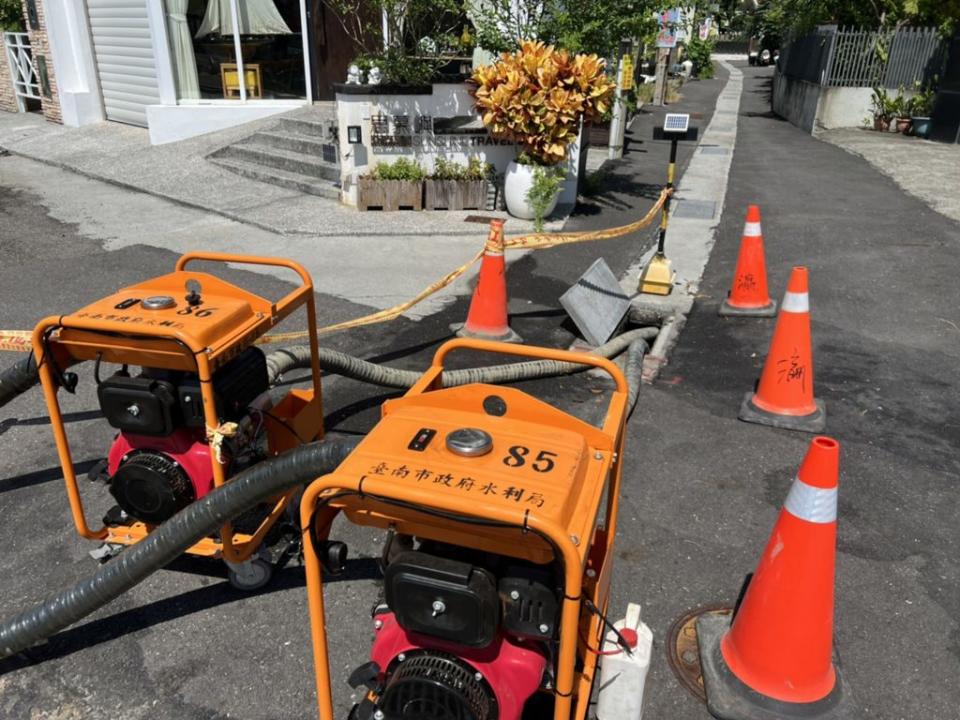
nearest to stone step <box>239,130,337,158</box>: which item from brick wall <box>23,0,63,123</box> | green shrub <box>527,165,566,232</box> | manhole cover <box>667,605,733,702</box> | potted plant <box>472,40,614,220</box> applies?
potted plant <box>472,40,614,220</box>

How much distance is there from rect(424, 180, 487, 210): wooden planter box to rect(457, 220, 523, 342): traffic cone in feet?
14.8

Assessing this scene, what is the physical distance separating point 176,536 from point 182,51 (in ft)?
48.8

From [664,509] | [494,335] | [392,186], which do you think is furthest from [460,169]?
[664,509]

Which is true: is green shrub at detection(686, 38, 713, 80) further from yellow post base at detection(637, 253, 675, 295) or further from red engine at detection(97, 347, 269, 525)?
red engine at detection(97, 347, 269, 525)

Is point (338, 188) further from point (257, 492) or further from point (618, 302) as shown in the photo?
point (257, 492)

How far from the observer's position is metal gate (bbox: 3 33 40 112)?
18.4 m

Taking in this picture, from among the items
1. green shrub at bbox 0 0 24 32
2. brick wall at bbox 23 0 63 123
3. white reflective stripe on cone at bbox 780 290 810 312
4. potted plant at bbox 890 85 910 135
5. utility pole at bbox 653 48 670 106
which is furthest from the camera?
utility pole at bbox 653 48 670 106

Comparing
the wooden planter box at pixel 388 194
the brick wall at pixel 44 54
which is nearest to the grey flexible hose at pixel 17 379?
the wooden planter box at pixel 388 194

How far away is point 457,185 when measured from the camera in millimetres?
10523

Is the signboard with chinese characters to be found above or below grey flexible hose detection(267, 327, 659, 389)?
above

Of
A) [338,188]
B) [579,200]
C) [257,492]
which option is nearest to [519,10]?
[579,200]

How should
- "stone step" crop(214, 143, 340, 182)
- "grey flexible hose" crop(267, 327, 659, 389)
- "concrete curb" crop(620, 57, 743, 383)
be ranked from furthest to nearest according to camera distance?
"stone step" crop(214, 143, 340, 182) < "concrete curb" crop(620, 57, 743, 383) < "grey flexible hose" crop(267, 327, 659, 389)

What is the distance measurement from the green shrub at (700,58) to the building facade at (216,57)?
114 ft

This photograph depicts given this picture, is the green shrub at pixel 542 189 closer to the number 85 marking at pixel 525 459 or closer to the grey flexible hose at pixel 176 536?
the grey flexible hose at pixel 176 536
